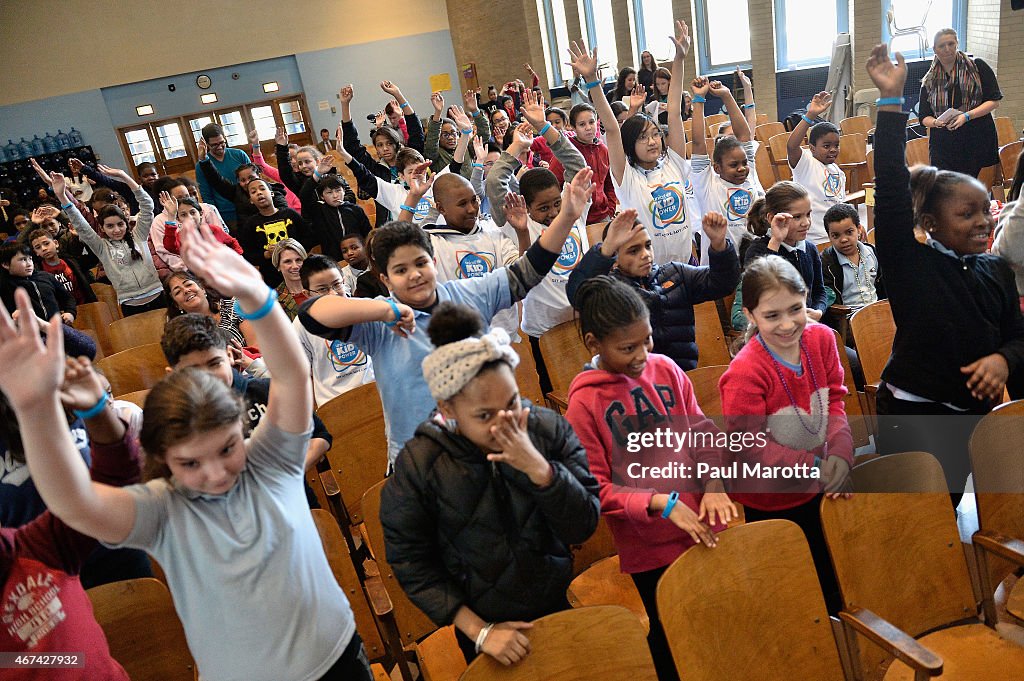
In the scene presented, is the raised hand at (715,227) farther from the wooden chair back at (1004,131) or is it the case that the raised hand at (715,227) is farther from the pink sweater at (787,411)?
the wooden chair back at (1004,131)

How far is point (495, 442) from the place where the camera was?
150cm

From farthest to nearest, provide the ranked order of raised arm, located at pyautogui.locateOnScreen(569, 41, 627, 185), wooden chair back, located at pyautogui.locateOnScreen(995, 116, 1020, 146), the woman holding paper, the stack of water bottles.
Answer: the stack of water bottles
wooden chair back, located at pyautogui.locateOnScreen(995, 116, 1020, 146)
the woman holding paper
raised arm, located at pyautogui.locateOnScreen(569, 41, 627, 185)

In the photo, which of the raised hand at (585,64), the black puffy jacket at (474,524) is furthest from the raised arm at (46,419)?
the raised hand at (585,64)

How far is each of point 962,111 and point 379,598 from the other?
5.93 meters

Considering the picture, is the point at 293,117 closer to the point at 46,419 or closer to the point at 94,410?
the point at 94,410

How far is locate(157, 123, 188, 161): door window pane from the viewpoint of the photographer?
16109mm

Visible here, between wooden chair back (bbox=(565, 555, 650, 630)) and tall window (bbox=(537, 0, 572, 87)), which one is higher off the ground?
tall window (bbox=(537, 0, 572, 87))

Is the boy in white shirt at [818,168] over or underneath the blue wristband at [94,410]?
underneath

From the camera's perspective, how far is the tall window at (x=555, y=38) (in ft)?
50.9

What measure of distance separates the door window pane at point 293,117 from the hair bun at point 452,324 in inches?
670

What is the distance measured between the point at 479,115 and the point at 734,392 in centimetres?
743

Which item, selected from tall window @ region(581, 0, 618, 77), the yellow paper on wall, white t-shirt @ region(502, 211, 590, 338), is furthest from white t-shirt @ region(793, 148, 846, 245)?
the yellow paper on wall

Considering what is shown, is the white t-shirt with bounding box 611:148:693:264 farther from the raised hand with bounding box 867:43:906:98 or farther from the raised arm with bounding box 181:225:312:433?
the raised arm with bounding box 181:225:312:433

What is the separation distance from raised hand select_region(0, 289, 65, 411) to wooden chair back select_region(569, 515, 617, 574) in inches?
64.5
